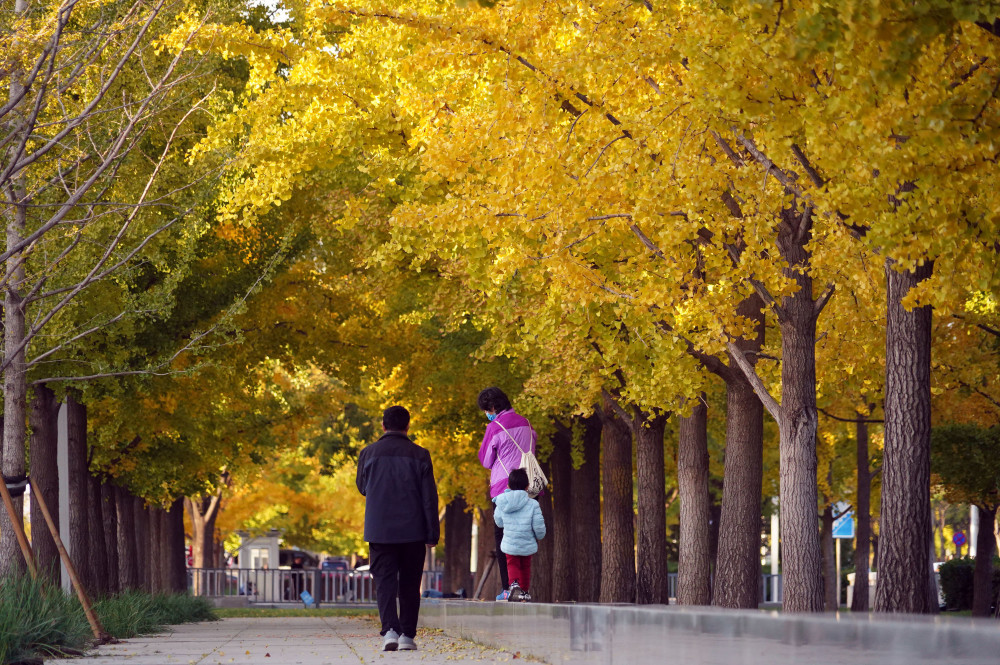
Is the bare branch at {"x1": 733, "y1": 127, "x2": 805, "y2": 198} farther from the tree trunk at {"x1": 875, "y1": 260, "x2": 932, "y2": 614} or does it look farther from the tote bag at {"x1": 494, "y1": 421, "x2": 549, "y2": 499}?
the tote bag at {"x1": 494, "y1": 421, "x2": 549, "y2": 499}

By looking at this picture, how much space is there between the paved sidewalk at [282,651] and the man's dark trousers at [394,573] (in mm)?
345

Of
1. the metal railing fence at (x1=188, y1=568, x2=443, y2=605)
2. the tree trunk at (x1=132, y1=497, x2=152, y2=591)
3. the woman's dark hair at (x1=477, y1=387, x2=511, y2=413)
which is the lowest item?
the metal railing fence at (x1=188, y1=568, x2=443, y2=605)

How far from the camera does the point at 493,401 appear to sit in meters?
12.5

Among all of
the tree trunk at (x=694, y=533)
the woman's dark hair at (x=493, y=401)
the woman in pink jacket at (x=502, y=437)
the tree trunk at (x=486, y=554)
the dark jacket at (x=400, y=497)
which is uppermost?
the woman's dark hair at (x=493, y=401)

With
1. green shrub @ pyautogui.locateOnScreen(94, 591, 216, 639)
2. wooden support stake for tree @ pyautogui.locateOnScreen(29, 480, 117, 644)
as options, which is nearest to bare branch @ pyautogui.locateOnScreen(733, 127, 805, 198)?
wooden support stake for tree @ pyautogui.locateOnScreen(29, 480, 117, 644)

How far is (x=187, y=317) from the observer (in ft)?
63.3

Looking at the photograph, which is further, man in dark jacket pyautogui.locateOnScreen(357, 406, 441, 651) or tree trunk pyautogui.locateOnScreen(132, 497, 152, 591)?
tree trunk pyautogui.locateOnScreen(132, 497, 152, 591)

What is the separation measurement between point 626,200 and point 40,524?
795 cm

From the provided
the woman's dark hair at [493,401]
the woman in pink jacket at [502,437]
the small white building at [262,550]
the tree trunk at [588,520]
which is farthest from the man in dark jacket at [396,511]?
the small white building at [262,550]

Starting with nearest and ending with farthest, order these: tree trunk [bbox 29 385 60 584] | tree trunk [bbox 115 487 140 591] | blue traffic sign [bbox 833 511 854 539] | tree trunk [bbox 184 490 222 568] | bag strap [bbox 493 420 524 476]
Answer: bag strap [bbox 493 420 524 476]
tree trunk [bbox 29 385 60 584]
tree trunk [bbox 115 487 140 591]
blue traffic sign [bbox 833 511 854 539]
tree trunk [bbox 184 490 222 568]

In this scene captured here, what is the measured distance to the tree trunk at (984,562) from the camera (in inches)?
1103

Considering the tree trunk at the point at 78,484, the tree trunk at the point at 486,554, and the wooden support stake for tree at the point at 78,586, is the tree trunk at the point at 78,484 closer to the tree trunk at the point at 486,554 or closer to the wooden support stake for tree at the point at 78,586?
the wooden support stake for tree at the point at 78,586

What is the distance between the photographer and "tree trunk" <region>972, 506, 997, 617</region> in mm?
28016

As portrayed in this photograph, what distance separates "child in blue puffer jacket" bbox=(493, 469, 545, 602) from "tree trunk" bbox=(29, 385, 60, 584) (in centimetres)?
610
